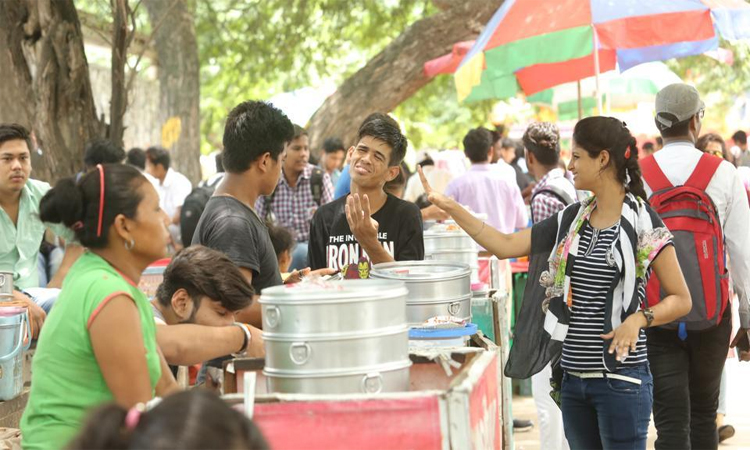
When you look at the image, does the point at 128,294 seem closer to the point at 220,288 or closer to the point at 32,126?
the point at 220,288

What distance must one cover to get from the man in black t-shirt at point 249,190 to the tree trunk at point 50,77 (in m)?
3.91

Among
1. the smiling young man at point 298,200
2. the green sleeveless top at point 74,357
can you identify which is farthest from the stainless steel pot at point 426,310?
the smiling young man at point 298,200

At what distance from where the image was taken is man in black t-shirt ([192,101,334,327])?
4.03 meters

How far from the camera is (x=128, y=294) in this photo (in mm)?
2781

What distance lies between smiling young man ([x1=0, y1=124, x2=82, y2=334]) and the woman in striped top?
304 centimetres

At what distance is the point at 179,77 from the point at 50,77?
7.15m

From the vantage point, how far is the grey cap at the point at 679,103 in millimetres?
5020

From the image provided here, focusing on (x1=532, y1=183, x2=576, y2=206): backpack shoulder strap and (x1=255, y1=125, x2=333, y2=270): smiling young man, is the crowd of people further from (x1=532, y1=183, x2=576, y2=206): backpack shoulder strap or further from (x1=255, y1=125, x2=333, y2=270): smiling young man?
(x1=255, y1=125, x2=333, y2=270): smiling young man

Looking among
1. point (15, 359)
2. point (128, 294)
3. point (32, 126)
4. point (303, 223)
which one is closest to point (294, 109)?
point (303, 223)

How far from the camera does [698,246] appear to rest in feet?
16.0

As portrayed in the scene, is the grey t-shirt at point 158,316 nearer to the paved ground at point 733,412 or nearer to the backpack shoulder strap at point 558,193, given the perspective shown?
the backpack shoulder strap at point 558,193

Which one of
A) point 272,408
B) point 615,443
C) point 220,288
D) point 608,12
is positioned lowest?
point 615,443

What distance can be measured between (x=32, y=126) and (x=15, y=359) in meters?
3.02

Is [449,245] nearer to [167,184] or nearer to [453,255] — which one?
[453,255]
